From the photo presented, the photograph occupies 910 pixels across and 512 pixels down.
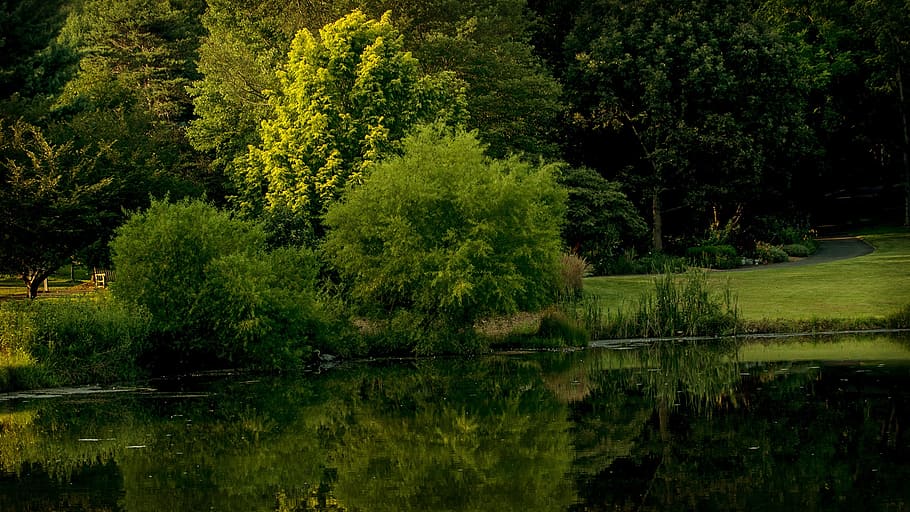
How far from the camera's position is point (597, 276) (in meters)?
46.2

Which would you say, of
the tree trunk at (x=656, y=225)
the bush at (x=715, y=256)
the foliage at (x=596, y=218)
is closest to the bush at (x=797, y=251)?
the bush at (x=715, y=256)

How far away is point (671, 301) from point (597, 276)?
46.7 feet

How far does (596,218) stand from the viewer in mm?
46781

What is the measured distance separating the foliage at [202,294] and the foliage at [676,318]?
29.4 feet

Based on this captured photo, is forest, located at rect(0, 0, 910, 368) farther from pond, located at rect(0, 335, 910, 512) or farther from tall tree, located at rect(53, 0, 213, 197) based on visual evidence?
pond, located at rect(0, 335, 910, 512)

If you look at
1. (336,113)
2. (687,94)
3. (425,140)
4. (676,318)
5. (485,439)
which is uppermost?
(687,94)

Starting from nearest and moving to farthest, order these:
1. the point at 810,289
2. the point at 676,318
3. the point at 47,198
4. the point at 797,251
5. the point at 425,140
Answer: the point at 425,140 < the point at 676,318 < the point at 47,198 < the point at 810,289 < the point at 797,251

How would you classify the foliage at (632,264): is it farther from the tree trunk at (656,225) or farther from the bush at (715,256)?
the tree trunk at (656,225)

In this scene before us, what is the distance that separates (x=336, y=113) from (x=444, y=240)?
8466 mm

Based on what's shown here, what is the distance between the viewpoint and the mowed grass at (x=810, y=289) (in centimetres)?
3525

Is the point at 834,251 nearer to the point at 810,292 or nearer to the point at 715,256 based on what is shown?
the point at 715,256

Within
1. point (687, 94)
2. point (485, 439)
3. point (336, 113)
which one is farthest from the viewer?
point (687, 94)

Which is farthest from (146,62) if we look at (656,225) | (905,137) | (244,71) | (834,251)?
(905,137)

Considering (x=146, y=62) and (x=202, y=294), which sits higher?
(x=146, y=62)
